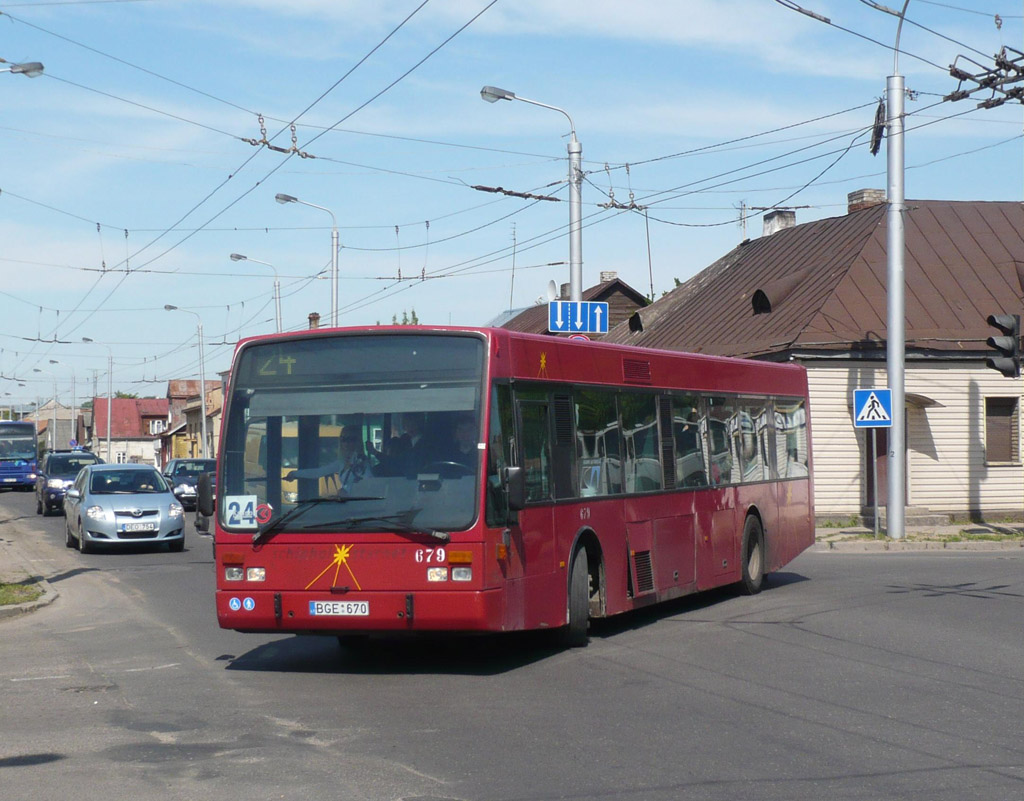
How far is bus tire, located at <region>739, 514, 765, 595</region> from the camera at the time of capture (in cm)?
1566

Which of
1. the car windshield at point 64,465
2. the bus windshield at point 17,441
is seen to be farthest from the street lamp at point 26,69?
the bus windshield at point 17,441

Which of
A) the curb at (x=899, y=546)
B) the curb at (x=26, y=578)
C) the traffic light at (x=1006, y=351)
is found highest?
the traffic light at (x=1006, y=351)

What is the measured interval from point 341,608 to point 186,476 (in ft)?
98.1

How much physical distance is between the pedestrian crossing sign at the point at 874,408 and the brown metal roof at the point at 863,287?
201 inches

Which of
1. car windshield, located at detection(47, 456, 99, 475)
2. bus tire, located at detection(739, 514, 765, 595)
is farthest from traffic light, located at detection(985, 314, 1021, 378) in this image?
car windshield, located at detection(47, 456, 99, 475)

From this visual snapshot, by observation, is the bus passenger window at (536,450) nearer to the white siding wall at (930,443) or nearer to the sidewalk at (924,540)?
the sidewalk at (924,540)

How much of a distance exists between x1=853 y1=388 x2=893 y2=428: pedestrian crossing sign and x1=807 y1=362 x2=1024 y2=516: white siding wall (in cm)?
501

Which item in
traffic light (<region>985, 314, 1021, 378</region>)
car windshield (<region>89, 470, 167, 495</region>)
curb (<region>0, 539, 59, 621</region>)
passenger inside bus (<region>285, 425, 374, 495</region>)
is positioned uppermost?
traffic light (<region>985, 314, 1021, 378</region>)

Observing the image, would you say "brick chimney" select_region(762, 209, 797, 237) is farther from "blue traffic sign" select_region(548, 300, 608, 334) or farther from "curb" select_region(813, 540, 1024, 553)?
"blue traffic sign" select_region(548, 300, 608, 334)

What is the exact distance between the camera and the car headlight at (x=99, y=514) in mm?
22922

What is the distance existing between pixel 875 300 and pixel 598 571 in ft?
70.5

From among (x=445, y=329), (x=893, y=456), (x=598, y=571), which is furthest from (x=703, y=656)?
(x=893, y=456)

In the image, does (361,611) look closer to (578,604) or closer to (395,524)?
(395,524)

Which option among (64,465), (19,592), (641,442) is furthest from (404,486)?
(64,465)
